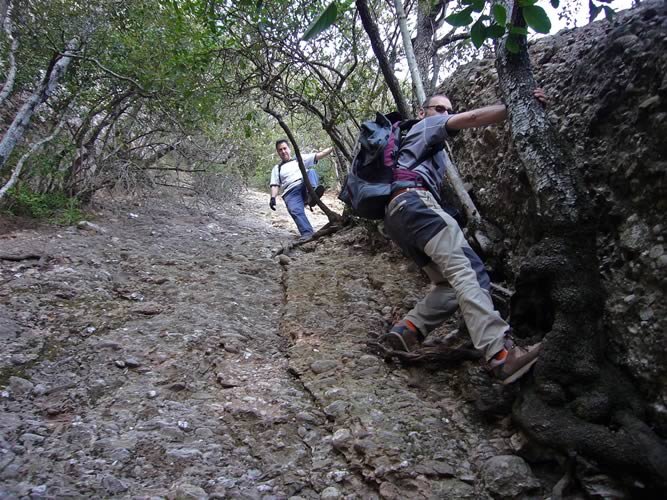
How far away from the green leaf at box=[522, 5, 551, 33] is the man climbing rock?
133cm

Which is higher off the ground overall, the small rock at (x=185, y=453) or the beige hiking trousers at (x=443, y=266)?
the beige hiking trousers at (x=443, y=266)

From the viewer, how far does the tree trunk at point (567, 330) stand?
76.0 inches

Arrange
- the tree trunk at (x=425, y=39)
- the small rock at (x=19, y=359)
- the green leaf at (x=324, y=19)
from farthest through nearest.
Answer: the tree trunk at (x=425, y=39) < the small rock at (x=19, y=359) < the green leaf at (x=324, y=19)

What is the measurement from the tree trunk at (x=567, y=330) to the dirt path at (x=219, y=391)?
1.07 ft

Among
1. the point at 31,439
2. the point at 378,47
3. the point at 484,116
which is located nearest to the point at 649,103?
the point at 484,116

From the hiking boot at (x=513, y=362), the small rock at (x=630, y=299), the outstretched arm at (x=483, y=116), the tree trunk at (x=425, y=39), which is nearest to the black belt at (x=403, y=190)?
the outstretched arm at (x=483, y=116)

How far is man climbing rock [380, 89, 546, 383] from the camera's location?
2514 mm

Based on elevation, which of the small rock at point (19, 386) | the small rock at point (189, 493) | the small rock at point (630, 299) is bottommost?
the small rock at point (189, 493)

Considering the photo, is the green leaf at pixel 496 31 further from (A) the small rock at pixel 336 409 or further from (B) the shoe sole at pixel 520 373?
(A) the small rock at pixel 336 409

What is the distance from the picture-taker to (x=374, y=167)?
3.16 m

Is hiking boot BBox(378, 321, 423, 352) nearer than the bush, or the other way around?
hiking boot BBox(378, 321, 423, 352)

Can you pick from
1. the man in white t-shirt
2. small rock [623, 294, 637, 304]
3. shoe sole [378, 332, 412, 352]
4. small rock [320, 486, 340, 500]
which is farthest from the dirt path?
the man in white t-shirt

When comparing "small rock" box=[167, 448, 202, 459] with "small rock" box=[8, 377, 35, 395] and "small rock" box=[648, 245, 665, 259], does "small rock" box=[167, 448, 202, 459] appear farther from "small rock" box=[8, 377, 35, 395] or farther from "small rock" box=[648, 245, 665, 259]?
"small rock" box=[648, 245, 665, 259]

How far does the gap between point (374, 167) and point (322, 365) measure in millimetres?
1462
